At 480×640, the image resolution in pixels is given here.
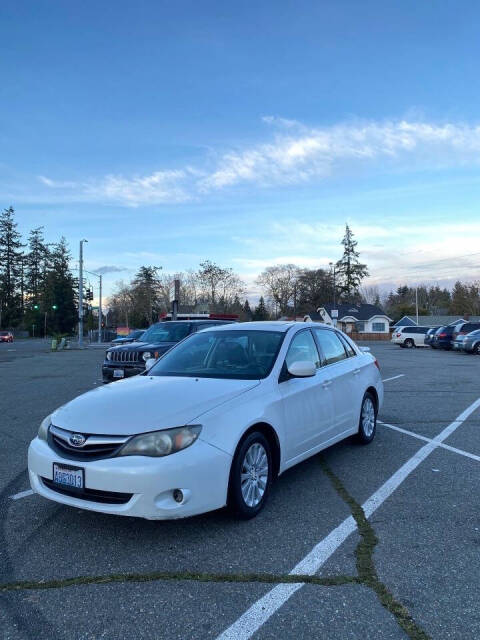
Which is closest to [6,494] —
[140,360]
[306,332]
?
[306,332]

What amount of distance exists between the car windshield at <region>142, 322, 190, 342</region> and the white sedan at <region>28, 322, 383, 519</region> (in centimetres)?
633

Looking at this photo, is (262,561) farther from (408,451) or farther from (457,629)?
(408,451)

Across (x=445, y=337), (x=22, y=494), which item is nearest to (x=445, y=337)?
(x=445, y=337)

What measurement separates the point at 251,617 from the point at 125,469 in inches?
48.4

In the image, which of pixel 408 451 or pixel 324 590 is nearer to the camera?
pixel 324 590

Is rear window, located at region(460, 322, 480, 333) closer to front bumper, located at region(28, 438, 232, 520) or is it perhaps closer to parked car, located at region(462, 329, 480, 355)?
parked car, located at region(462, 329, 480, 355)

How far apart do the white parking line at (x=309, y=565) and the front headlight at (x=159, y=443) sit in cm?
109

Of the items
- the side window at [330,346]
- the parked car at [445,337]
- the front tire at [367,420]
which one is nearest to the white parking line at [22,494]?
the side window at [330,346]

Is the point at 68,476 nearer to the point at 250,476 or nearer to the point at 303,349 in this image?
the point at 250,476

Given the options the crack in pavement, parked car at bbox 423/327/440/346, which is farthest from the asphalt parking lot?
parked car at bbox 423/327/440/346

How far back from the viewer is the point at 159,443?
3.55m

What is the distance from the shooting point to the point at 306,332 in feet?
18.5

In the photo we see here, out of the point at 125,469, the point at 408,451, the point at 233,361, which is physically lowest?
the point at 408,451

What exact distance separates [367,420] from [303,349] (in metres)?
1.81
